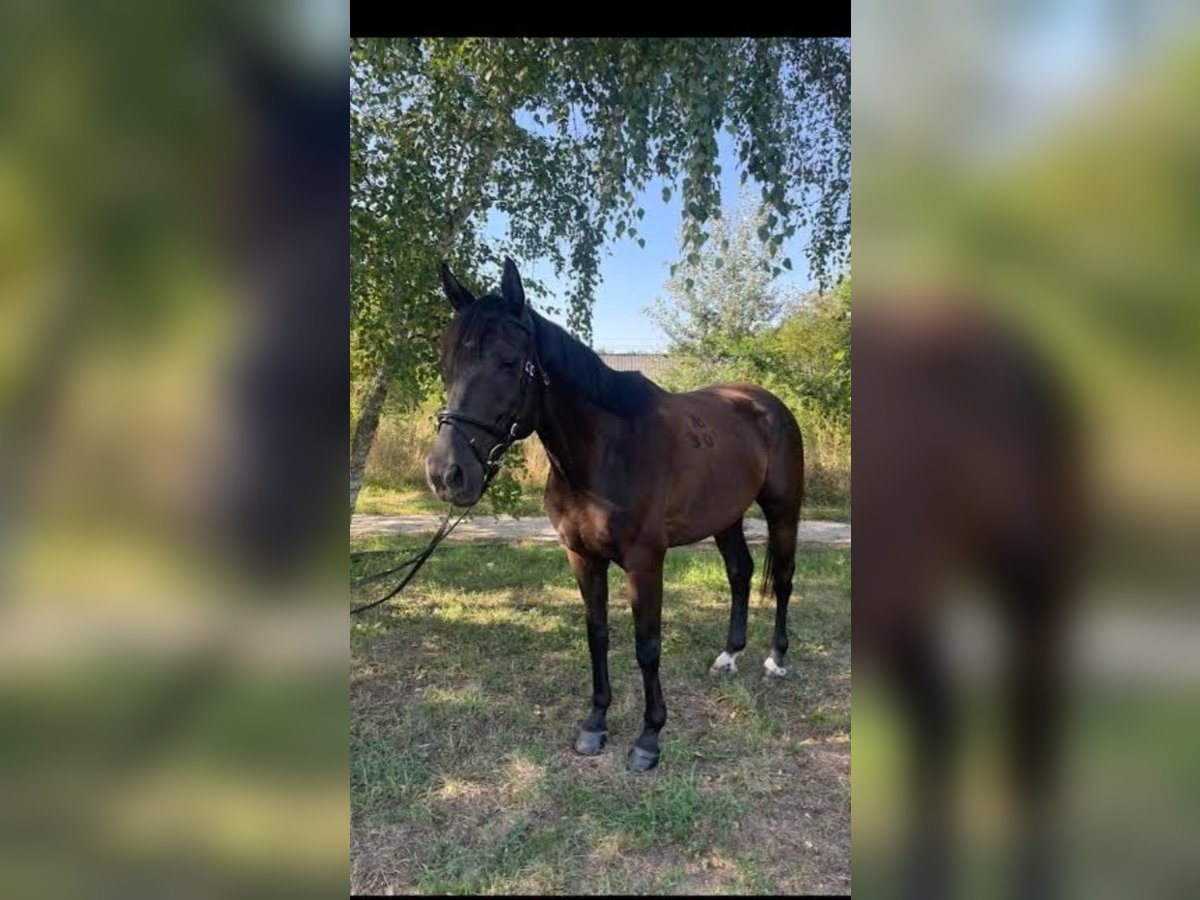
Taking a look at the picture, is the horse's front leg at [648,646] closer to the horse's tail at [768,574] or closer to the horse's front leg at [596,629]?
the horse's front leg at [596,629]

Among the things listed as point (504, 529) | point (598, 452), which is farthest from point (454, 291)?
point (504, 529)

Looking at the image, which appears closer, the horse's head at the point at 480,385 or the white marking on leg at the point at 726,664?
the horse's head at the point at 480,385

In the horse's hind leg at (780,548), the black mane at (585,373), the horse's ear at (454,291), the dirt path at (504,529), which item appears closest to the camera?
the horse's ear at (454,291)

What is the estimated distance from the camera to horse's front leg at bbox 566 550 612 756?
9.34 feet

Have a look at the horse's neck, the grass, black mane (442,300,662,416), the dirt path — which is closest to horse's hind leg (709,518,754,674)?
the grass

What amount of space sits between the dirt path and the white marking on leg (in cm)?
294

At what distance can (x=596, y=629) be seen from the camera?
9.50ft

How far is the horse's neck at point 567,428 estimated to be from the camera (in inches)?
101

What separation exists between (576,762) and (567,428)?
5.15 feet

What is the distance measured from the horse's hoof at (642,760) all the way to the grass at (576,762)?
4 cm

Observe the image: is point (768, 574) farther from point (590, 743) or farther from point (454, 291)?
point (454, 291)
